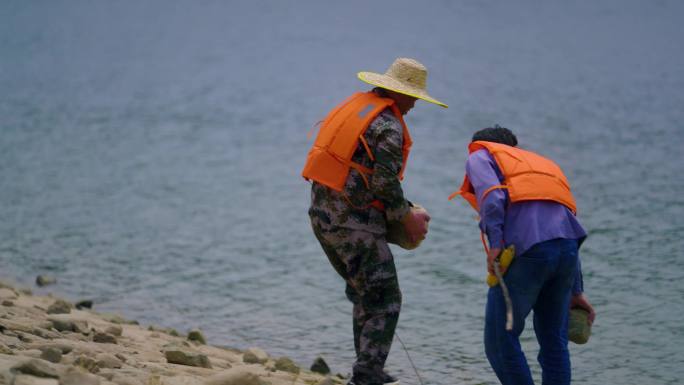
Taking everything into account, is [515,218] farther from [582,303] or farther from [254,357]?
[254,357]

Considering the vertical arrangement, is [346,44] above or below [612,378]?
above

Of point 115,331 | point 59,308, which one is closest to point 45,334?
point 115,331

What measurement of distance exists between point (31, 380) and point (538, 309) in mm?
2562

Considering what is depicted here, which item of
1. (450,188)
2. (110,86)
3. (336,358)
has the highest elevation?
(110,86)

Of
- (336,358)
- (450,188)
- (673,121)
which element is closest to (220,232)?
(450,188)

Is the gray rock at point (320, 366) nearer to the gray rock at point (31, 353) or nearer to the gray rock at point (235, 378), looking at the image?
the gray rock at point (235, 378)

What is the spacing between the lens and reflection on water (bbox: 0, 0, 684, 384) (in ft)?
33.6

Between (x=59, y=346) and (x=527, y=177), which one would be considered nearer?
(x=527, y=177)

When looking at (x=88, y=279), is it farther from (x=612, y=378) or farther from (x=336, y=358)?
(x=612, y=378)

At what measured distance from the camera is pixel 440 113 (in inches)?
971

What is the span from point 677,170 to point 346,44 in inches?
939

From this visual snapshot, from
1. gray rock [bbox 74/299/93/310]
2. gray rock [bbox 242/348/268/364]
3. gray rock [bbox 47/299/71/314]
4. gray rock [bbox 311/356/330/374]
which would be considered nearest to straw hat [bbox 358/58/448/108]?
gray rock [bbox 242/348/268/364]

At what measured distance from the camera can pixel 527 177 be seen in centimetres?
563

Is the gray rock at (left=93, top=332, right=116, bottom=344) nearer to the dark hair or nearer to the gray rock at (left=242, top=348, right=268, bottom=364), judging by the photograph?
the gray rock at (left=242, top=348, right=268, bottom=364)
